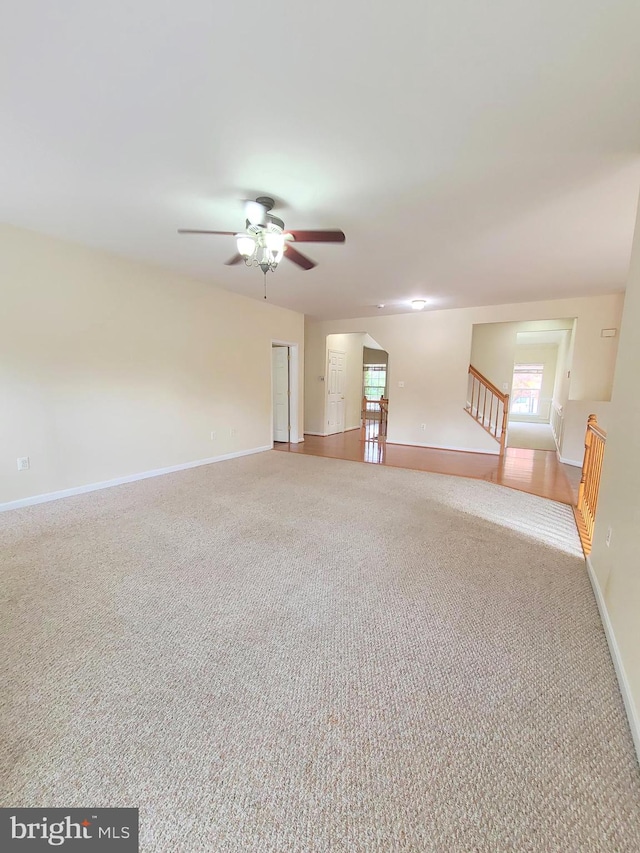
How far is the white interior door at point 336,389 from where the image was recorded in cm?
786

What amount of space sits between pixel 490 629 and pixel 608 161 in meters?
2.84

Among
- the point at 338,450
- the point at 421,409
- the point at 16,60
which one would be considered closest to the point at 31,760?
the point at 16,60

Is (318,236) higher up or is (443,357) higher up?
(318,236)

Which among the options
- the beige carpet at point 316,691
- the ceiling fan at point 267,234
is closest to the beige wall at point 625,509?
the beige carpet at point 316,691

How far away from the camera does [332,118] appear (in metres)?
1.74

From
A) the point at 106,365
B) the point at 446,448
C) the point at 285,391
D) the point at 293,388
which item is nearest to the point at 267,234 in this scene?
the point at 106,365

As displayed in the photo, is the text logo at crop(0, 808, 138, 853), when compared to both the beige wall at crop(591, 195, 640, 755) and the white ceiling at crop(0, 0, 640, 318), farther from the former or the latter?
the white ceiling at crop(0, 0, 640, 318)

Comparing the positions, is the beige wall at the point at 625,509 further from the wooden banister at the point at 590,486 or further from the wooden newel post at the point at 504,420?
the wooden newel post at the point at 504,420

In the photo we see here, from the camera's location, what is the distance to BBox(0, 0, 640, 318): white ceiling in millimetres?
1286

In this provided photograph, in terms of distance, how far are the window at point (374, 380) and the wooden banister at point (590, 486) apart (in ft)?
28.5

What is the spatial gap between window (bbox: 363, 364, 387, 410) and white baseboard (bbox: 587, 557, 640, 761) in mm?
10268

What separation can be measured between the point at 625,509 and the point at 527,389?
11553 mm

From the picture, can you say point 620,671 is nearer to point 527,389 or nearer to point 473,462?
point 473,462

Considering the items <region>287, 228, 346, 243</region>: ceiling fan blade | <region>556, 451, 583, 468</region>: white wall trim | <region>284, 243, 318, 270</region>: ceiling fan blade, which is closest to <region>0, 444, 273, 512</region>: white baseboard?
<region>284, 243, 318, 270</region>: ceiling fan blade
